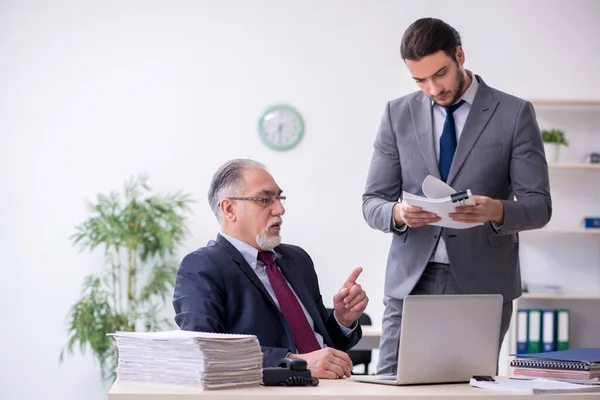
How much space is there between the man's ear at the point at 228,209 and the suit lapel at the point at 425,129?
2.14 ft

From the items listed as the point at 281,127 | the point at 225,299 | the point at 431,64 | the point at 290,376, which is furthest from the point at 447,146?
the point at 281,127

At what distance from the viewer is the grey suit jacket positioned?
9.00 feet

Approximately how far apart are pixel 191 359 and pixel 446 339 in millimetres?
609

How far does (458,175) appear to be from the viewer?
279 centimetres

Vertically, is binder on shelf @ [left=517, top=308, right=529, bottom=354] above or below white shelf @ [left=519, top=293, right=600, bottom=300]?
below

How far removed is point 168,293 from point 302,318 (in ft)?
11.2

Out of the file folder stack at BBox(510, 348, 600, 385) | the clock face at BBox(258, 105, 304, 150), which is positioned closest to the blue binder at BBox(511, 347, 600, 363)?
the file folder stack at BBox(510, 348, 600, 385)

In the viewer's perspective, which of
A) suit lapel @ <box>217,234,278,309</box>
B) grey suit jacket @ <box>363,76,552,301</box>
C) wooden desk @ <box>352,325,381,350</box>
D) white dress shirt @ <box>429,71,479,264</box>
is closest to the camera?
suit lapel @ <box>217,234,278,309</box>

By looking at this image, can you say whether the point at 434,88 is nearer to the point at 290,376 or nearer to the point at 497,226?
the point at 497,226

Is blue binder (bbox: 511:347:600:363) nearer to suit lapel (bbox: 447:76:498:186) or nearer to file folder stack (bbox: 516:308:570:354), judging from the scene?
suit lapel (bbox: 447:76:498:186)

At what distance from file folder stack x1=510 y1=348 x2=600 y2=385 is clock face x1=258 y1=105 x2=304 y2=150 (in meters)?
3.92

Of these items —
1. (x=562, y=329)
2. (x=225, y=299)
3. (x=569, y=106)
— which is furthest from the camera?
(x=569, y=106)

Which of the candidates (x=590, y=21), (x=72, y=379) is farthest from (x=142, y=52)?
(x=590, y=21)

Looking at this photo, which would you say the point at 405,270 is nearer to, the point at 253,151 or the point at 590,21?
the point at 253,151
